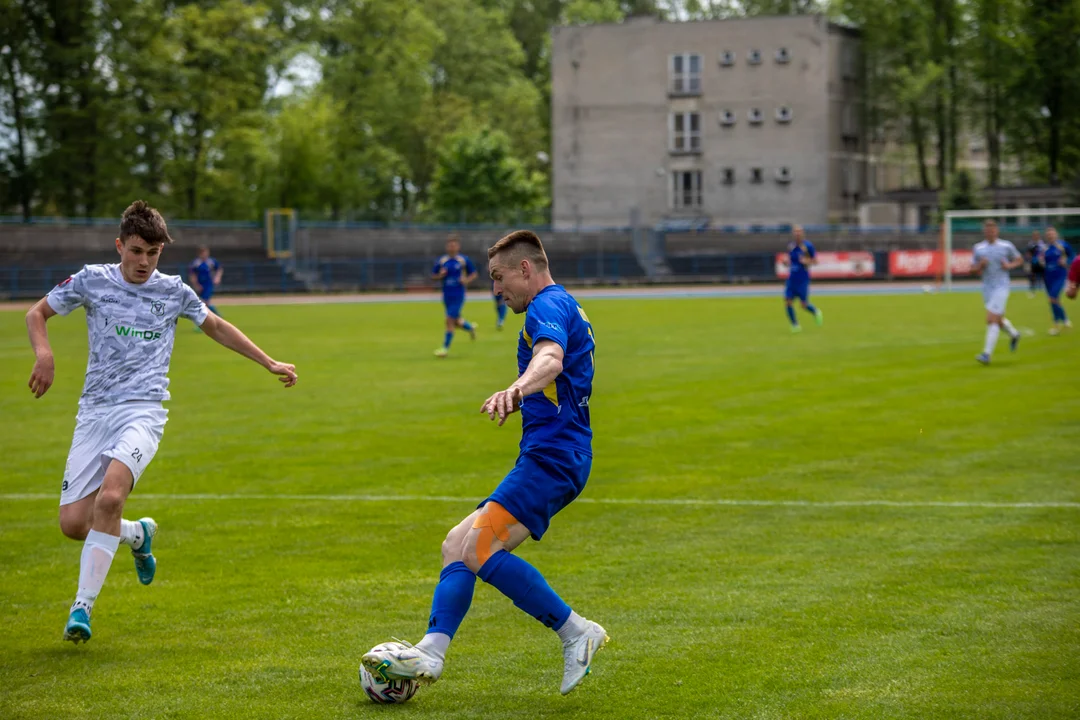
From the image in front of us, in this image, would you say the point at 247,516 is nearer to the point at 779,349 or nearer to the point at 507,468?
the point at 507,468

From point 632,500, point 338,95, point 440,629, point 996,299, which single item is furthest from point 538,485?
point 338,95

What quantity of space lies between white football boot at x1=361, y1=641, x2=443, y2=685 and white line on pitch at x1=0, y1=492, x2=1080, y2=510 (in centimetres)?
478

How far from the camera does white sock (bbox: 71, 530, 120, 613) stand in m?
6.60

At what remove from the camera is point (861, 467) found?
11.9m

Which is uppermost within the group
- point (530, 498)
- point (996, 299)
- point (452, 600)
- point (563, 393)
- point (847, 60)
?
point (847, 60)

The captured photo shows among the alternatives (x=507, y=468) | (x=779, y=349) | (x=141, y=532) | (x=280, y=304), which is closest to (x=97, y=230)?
(x=280, y=304)

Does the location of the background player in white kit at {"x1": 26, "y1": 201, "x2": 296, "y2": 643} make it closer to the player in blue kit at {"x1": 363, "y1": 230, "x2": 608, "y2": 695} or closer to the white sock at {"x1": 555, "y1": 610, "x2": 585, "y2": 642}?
the player in blue kit at {"x1": 363, "y1": 230, "x2": 608, "y2": 695}

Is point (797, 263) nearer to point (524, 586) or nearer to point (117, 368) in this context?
point (117, 368)

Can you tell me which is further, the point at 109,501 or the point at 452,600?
the point at 109,501

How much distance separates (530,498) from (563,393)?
481 mm

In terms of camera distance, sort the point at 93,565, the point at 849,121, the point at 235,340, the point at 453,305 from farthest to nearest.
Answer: the point at 849,121 → the point at 453,305 → the point at 235,340 → the point at 93,565

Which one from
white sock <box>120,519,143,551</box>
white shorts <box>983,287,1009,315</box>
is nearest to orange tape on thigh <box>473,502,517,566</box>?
white sock <box>120,519,143,551</box>

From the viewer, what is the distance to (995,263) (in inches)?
849

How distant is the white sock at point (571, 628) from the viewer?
19.0 ft
